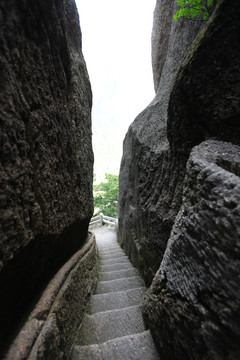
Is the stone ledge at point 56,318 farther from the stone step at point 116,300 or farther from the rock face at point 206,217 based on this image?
the rock face at point 206,217

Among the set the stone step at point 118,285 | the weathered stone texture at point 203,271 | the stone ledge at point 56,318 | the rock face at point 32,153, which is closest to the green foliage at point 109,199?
the stone step at point 118,285

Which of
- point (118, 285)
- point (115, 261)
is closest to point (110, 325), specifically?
point (118, 285)

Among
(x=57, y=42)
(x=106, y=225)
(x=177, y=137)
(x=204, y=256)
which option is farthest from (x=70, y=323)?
(x=106, y=225)

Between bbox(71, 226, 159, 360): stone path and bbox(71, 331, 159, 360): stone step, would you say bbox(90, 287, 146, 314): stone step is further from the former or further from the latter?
bbox(71, 331, 159, 360): stone step

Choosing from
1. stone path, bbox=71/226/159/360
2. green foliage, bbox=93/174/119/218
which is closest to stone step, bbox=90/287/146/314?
stone path, bbox=71/226/159/360

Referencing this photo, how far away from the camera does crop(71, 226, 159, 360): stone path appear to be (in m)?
1.49

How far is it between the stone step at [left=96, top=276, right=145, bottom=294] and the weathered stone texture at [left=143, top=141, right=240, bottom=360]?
1327 mm

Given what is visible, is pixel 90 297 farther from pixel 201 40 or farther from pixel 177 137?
pixel 201 40

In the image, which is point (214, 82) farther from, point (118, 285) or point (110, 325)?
point (118, 285)

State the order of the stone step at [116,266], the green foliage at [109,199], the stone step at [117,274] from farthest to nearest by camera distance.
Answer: the green foliage at [109,199]
the stone step at [116,266]
the stone step at [117,274]

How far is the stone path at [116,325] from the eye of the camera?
1.49 metres

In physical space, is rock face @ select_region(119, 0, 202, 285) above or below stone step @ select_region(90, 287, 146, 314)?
above

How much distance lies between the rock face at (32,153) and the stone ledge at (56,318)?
100 mm

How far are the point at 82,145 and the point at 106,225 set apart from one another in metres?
8.66
